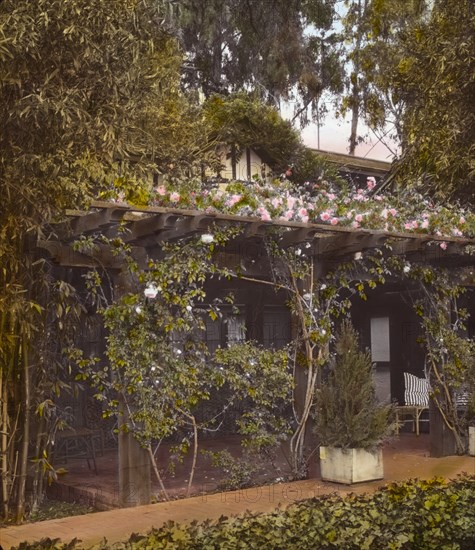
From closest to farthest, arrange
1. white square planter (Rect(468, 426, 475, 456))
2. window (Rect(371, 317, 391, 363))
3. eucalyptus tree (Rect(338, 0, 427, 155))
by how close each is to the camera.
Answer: white square planter (Rect(468, 426, 475, 456)) → window (Rect(371, 317, 391, 363)) → eucalyptus tree (Rect(338, 0, 427, 155))

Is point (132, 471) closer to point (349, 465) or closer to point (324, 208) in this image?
point (349, 465)

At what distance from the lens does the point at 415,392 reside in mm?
13273

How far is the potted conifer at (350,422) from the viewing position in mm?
9047

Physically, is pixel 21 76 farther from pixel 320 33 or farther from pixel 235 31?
pixel 320 33

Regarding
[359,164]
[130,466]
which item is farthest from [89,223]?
[359,164]

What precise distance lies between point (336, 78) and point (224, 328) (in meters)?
11.7

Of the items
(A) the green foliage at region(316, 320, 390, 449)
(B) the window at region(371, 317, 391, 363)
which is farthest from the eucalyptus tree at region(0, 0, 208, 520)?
(B) the window at region(371, 317, 391, 363)

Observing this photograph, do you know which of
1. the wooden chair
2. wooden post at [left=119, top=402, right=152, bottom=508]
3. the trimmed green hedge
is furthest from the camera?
the wooden chair

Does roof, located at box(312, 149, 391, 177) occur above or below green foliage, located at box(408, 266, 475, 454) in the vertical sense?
above

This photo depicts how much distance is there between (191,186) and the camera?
A: 8.55 m

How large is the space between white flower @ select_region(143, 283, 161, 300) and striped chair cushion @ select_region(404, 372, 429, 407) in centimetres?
637

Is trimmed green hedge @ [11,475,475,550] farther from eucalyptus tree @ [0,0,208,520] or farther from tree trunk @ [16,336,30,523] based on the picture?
eucalyptus tree @ [0,0,208,520]

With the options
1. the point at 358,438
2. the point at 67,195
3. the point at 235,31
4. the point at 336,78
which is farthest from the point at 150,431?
the point at 336,78

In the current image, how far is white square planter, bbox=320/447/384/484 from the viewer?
9.05m
